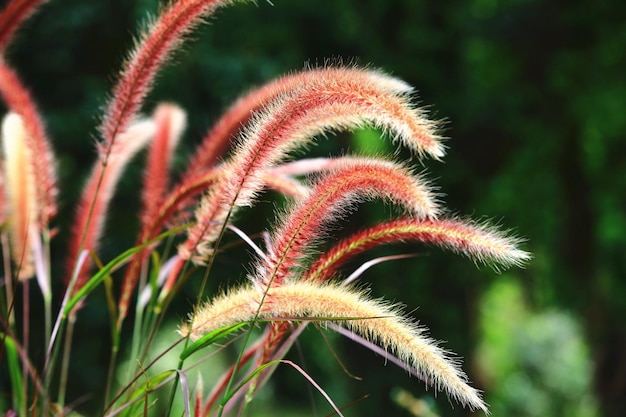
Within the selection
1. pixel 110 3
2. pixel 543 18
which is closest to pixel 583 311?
pixel 543 18

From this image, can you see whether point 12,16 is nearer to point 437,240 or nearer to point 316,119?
point 316,119

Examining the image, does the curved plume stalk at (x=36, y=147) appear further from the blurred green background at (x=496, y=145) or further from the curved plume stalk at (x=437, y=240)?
the blurred green background at (x=496, y=145)

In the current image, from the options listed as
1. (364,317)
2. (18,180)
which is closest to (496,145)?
(18,180)

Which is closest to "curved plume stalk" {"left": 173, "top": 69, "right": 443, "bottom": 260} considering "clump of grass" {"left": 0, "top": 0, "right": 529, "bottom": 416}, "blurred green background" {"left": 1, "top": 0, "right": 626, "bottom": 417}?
"clump of grass" {"left": 0, "top": 0, "right": 529, "bottom": 416}

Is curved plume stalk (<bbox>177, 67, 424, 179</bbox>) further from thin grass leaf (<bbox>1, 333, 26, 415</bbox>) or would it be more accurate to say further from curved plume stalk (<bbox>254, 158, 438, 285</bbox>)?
thin grass leaf (<bbox>1, 333, 26, 415</bbox>)

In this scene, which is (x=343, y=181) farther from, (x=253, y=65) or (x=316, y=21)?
(x=316, y=21)
